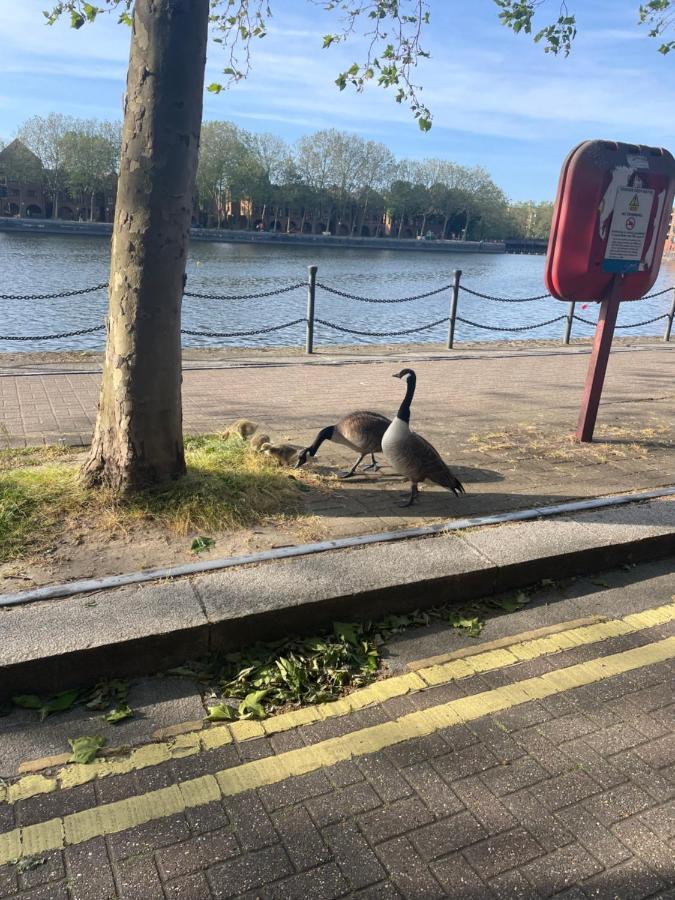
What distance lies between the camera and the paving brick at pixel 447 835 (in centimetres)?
198

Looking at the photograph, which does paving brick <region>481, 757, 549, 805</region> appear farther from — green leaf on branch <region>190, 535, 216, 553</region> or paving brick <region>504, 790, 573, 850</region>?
green leaf on branch <region>190, 535, 216, 553</region>

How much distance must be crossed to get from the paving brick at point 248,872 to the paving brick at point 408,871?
30 cm

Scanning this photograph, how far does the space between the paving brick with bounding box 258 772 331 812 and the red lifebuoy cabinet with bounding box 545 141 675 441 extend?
180 inches

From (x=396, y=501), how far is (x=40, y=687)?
2.60m

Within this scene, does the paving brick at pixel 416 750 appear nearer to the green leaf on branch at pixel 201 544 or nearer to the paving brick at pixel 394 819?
the paving brick at pixel 394 819

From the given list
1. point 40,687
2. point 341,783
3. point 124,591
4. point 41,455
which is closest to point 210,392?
point 41,455

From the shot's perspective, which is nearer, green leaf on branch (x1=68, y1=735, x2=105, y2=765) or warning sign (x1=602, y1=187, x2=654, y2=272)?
green leaf on branch (x1=68, y1=735, x2=105, y2=765)

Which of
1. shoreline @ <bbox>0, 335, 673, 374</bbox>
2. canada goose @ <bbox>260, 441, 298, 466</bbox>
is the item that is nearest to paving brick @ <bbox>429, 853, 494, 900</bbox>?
canada goose @ <bbox>260, 441, 298, 466</bbox>

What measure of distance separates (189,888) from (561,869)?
1.09m

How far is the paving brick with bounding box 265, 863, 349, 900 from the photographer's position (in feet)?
5.96

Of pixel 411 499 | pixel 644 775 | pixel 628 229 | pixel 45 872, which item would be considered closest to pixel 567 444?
pixel 628 229

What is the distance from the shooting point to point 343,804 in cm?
214

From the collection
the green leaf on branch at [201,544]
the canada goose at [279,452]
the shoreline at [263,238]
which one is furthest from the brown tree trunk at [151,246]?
the shoreline at [263,238]

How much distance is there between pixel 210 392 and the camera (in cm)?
807
